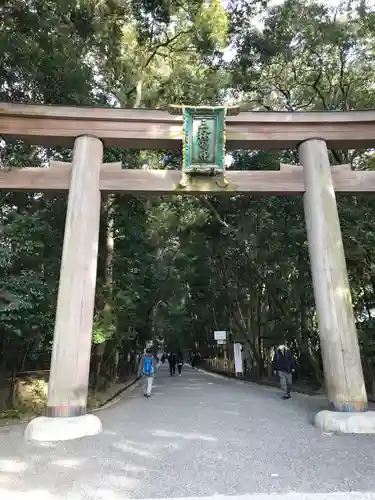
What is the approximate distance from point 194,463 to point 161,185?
5189 millimetres

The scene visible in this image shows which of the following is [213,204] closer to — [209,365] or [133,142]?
[133,142]

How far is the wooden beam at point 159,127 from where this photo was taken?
8055 mm

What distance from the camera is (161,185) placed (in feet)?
26.8

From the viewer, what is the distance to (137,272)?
48.7 ft

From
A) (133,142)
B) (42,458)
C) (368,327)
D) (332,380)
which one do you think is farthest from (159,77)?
(42,458)

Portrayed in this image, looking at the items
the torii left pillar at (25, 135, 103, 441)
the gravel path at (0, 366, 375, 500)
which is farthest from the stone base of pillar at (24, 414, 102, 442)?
the gravel path at (0, 366, 375, 500)

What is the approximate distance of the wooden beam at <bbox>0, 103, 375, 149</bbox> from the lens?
26.4 ft

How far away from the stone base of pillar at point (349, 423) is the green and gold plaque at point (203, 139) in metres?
4.75

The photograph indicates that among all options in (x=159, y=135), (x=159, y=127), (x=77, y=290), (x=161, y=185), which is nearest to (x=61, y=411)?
(x=77, y=290)

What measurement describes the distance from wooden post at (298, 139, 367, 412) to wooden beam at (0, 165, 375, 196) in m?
0.38

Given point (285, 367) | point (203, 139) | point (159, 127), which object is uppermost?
point (159, 127)

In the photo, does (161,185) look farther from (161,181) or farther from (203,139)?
(203,139)

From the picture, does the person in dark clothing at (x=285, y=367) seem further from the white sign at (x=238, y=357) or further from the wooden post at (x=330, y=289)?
the white sign at (x=238, y=357)

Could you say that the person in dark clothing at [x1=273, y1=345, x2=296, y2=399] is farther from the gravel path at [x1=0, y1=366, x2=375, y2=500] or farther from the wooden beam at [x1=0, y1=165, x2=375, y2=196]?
the wooden beam at [x1=0, y1=165, x2=375, y2=196]
